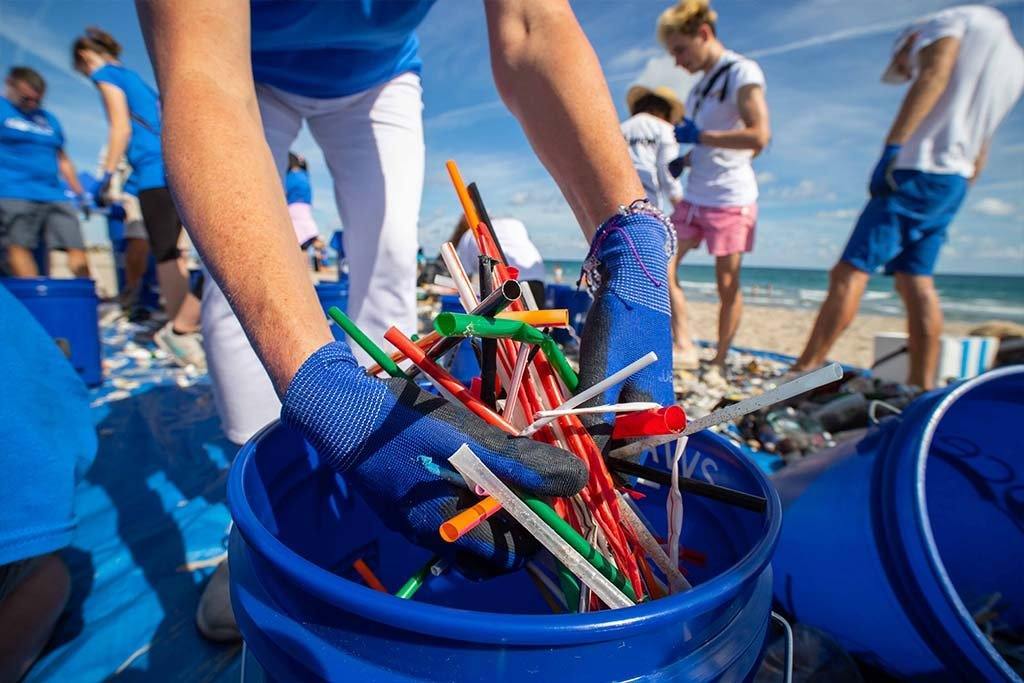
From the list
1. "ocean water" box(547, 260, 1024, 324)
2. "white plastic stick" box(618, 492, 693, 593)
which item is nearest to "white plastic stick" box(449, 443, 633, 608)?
"white plastic stick" box(618, 492, 693, 593)

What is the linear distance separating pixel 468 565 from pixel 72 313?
7.69ft

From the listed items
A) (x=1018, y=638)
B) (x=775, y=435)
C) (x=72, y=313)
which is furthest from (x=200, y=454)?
(x=1018, y=638)

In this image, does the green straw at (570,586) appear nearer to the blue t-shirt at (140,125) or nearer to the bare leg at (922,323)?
the bare leg at (922,323)

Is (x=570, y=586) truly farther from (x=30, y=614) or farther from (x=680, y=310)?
(x=680, y=310)

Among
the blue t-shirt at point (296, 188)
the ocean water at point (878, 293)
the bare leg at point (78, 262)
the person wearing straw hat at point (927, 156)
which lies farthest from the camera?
the ocean water at point (878, 293)

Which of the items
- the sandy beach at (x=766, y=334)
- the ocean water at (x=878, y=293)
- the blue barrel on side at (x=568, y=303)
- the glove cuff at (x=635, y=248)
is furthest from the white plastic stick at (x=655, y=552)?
the ocean water at (x=878, y=293)

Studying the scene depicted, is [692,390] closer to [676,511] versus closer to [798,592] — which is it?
[798,592]

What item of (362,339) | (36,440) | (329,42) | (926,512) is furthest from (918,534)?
(329,42)

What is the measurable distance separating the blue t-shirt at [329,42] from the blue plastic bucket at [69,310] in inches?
62.4

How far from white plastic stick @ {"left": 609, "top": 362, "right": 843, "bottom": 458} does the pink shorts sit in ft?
7.30

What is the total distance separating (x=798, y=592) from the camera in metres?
0.78

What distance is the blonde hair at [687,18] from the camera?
2.24m

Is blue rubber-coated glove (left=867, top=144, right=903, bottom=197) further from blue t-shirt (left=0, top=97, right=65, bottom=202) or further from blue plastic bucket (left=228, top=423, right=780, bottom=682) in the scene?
blue t-shirt (left=0, top=97, right=65, bottom=202)

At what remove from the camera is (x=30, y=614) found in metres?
0.76
